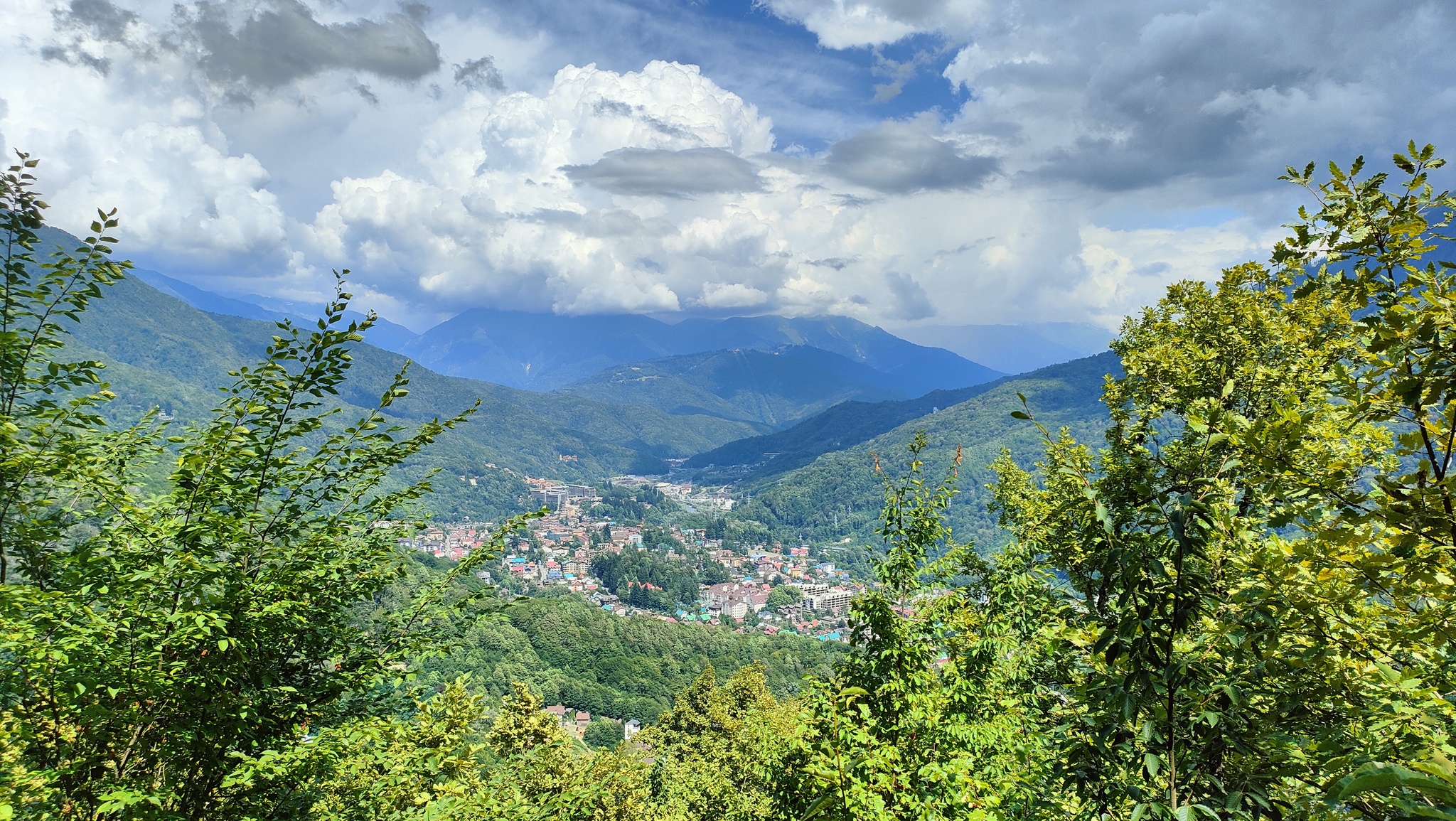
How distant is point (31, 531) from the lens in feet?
13.0

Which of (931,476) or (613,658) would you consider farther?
(931,476)

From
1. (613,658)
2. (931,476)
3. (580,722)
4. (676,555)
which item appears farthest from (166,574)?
(931,476)

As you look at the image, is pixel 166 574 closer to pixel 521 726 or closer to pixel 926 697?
pixel 926 697

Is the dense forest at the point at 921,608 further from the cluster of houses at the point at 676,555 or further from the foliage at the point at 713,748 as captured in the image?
the cluster of houses at the point at 676,555

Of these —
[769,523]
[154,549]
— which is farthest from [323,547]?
[769,523]

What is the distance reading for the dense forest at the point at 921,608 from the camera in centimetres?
242

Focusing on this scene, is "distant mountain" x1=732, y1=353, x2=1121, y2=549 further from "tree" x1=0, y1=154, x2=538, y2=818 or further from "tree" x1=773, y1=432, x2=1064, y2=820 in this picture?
"tree" x1=0, y1=154, x2=538, y2=818

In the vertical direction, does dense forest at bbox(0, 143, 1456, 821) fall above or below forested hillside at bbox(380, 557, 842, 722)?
above

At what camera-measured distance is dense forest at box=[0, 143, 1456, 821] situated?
2420mm

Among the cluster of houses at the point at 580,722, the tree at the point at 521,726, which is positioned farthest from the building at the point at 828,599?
the tree at the point at 521,726

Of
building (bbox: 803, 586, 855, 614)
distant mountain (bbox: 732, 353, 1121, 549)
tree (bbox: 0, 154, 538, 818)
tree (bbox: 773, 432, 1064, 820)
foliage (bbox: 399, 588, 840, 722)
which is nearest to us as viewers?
tree (bbox: 0, 154, 538, 818)

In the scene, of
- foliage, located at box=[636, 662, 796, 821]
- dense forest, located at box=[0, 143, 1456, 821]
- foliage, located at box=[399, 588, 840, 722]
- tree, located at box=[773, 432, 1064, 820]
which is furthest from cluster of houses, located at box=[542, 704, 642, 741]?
tree, located at box=[773, 432, 1064, 820]

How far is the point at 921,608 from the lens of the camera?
615cm

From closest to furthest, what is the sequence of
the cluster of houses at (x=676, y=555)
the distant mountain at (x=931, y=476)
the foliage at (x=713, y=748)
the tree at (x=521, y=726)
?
the tree at (x=521, y=726), the foliage at (x=713, y=748), the cluster of houses at (x=676, y=555), the distant mountain at (x=931, y=476)
